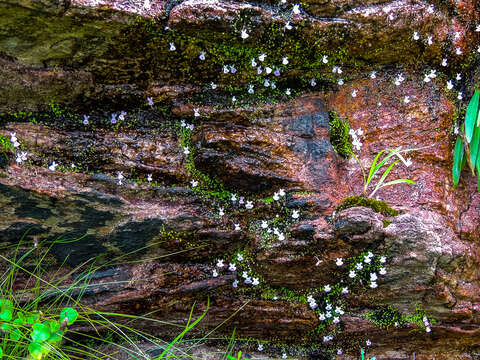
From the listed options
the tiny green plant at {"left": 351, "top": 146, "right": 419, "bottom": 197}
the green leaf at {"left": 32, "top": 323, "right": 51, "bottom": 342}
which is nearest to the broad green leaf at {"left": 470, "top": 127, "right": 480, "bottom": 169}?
the tiny green plant at {"left": 351, "top": 146, "right": 419, "bottom": 197}

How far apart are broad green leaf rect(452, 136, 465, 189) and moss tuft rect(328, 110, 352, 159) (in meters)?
0.86

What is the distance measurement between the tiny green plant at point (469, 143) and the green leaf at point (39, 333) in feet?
10.6

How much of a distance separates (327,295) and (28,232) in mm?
2376

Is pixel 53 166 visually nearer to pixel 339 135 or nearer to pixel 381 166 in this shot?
pixel 339 135

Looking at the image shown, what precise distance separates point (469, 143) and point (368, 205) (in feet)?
3.30

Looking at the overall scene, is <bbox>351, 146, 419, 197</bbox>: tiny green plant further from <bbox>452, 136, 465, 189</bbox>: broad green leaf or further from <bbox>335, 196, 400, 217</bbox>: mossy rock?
<bbox>452, 136, 465, 189</bbox>: broad green leaf

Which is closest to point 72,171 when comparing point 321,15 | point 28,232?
point 28,232

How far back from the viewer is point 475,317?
3.36 meters

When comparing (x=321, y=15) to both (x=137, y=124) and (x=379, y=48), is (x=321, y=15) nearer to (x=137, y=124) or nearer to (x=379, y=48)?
(x=379, y=48)

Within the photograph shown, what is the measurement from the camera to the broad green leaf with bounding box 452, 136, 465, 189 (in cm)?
331

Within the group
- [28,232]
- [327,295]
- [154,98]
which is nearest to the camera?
[28,232]

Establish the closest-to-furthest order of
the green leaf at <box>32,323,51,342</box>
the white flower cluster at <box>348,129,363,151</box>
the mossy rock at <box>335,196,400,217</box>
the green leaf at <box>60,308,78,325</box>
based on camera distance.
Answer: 1. the green leaf at <box>32,323,51,342</box>
2. the green leaf at <box>60,308,78,325</box>
3. the mossy rock at <box>335,196,400,217</box>
4. the white flower cluster at <box>348,129,363,151</box>

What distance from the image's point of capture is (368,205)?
10.3ft

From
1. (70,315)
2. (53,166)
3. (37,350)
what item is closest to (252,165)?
(53,166)
